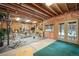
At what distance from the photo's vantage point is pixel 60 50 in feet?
8.18

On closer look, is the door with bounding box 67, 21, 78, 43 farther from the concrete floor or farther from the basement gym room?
the concrete floor

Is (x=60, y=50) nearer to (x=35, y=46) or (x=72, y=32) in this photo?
(x=72, y=32)

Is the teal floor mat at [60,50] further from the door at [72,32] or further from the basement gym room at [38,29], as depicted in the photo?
the door at [72,32]

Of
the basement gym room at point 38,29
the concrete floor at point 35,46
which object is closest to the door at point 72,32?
the basement gym room at point 38,29

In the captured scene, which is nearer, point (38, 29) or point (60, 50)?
point (60, 50)

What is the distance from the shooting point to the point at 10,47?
8.02ft

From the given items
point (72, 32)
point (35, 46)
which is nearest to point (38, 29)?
point (35, 46)

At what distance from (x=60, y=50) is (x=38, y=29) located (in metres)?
0.92

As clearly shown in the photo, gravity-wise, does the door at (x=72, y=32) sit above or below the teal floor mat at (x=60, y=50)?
above

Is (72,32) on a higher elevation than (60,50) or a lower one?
higher

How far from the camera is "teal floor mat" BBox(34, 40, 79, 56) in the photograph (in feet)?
7.89

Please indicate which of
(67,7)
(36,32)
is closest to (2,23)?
(36,32)

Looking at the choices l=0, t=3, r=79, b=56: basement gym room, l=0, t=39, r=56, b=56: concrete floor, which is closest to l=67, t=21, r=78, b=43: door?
l=0, t=3, r=79, b=56: basement gym room

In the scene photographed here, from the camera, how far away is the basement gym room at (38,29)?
7.80 ft
